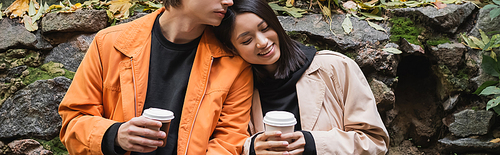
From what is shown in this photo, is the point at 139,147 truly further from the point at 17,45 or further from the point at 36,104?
the point at 17,45

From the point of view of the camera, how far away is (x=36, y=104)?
9.33ft

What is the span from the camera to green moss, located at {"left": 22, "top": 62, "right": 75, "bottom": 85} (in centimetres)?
295

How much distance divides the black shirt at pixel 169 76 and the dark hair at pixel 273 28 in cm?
22

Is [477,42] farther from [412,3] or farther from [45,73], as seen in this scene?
[45,73]

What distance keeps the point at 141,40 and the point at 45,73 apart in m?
1.30

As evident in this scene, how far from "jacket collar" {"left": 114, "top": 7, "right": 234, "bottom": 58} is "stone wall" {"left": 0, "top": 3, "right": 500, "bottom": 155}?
95 cm

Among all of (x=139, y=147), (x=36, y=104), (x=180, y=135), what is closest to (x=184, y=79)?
(x=180, y=135)

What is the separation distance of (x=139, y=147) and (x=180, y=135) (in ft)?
1.08

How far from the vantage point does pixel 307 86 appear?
7.17ft

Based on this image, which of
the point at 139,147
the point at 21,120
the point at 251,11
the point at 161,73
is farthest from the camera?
the point at 21,120

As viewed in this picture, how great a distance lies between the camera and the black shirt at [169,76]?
215 centimetres

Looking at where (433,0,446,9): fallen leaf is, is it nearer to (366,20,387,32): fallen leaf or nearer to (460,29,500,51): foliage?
(460,29,500,51): foliage

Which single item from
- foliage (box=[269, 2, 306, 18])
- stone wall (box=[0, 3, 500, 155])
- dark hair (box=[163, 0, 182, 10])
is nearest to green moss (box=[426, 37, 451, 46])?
stone wall (box=[0, 3, 500, 155])

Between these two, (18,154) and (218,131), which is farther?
(18,154)
